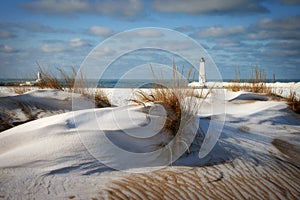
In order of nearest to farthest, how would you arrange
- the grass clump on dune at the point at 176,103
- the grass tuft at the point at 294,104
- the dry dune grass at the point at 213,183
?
the dry dune grass at the point at 213,183 < the grass clump on dune at the point at 176,103 < the grass tuft at the point at 294,104

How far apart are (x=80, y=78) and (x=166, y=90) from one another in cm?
352

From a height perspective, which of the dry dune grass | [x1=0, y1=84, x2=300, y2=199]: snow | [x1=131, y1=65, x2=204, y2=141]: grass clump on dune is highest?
[x1=131, y1=65, x2=204, y2=141]: grass clump on dune

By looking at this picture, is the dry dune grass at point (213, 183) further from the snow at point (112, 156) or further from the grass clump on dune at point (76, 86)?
the grass clump on dune at point (76, 86)

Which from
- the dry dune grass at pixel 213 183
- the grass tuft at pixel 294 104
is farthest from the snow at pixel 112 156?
the grass tuft at pixel 294 104

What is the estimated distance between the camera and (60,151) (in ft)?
8.28

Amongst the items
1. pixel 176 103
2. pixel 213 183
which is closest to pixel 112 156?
pixel 213 183

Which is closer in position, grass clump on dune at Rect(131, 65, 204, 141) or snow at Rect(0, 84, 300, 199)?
snow at Rect(0, 84, 300, 199)

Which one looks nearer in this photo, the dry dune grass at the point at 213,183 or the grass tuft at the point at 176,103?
the dry dune grass at the point at 213,183

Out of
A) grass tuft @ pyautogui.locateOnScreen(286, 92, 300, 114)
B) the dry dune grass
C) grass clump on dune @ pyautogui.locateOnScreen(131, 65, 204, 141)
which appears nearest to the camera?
the dry dune grass

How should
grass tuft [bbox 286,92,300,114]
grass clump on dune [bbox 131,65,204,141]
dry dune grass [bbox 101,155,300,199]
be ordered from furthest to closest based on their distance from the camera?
grass tuft [bbox 286,92,300,114]
grass clump on dune [bbox 131,65,204,141]
dry dune grass [bbox 101,155,300,199]

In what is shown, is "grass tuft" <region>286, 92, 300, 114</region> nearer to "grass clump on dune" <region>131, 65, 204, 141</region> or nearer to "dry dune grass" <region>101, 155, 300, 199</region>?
"grass clump on dune" <region>131, 65, 204, 141</region>

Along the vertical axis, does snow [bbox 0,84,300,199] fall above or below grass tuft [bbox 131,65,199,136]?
below

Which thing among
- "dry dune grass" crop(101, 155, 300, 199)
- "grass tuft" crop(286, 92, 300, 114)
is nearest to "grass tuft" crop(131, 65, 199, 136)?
"dry dune grass" crop(101, 155, 300, 199)

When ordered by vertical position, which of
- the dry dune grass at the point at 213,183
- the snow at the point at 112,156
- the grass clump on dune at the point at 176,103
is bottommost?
the dry dune grass at the point at 213,183
